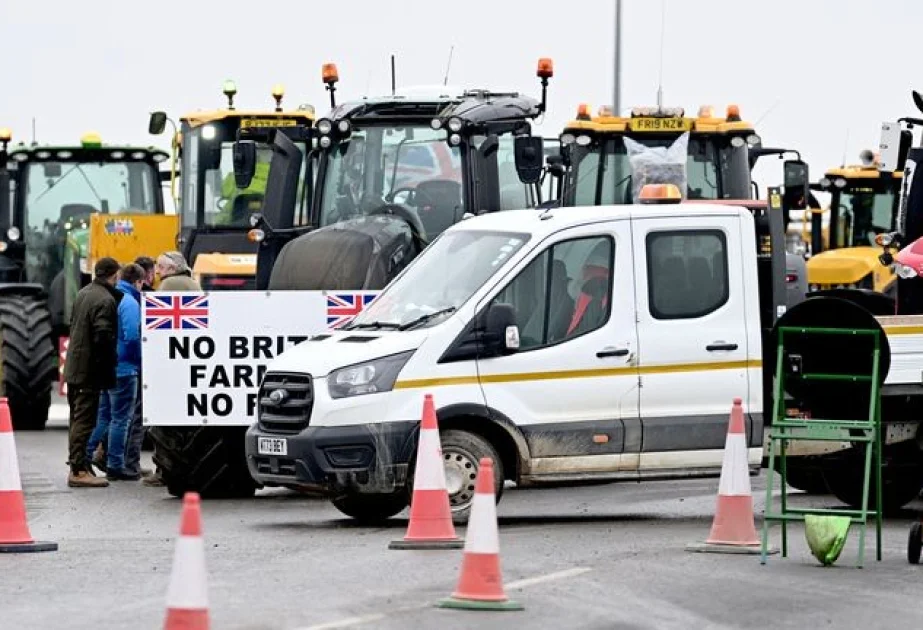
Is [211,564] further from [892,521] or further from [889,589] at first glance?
[892,521]

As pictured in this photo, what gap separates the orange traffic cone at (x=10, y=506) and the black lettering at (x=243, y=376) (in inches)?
151

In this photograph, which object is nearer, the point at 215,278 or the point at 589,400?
the point at 589,400

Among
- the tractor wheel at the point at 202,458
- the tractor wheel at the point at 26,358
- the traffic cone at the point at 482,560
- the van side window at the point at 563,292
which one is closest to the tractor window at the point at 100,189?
the tractor wheel at the point at 26,358

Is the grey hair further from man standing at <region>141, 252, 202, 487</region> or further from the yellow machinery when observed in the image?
the yellow machinery

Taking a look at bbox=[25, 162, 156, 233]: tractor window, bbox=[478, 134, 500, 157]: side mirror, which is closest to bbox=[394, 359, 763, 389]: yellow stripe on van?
bbox=[478, 134, 500, 157]: side mirror

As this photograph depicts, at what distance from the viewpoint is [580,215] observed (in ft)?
56.3

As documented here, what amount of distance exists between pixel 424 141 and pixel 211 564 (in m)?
9.08

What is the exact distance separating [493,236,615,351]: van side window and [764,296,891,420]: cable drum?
1739 mm

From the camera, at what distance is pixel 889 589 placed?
13.2m

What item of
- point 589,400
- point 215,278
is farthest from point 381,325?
point 215,278

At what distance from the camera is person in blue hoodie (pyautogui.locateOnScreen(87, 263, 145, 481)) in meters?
21.2

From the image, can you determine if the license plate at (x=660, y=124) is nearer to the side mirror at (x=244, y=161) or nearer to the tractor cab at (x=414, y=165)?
the tractor cab at (x=414, y=165)

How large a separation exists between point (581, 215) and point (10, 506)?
173 inches

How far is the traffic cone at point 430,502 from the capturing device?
581 inches
